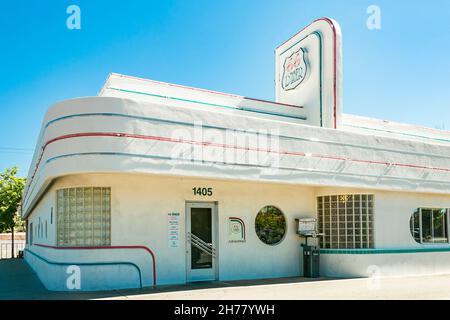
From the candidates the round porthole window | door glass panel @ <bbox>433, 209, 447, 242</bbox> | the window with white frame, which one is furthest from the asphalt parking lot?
door glass panel @ <bbox>433, 209, 447, 242</bbox>

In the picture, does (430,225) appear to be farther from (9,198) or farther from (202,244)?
(9,198)

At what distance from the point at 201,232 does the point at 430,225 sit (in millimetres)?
9154

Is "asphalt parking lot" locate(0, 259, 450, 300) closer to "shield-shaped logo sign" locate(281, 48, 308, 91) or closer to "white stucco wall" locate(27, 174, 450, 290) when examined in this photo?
"white stucco wall" locate(27, 174, 450, 290)

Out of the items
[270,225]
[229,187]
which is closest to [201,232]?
[229,187]

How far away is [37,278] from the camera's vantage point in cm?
1634

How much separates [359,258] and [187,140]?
7108 mm

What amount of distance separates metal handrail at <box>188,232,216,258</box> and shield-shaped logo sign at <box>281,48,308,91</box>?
26.9 ft

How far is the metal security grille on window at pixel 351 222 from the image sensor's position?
50.8ft

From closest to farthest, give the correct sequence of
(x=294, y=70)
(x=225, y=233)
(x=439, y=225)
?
(x=225, y=233) < (x=439, y=225) < (x=294, y=70)

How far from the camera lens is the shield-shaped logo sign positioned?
18484 millimetres

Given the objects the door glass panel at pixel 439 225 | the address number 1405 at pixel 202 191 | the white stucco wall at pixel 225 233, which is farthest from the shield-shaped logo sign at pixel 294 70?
the door glass panel at pixel 439 225

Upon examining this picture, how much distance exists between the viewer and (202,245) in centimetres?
1374

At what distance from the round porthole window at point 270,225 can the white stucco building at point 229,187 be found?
0.04m

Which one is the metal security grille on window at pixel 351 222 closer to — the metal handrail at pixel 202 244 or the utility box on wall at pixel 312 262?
the utility box on wall at pixel 312 262
